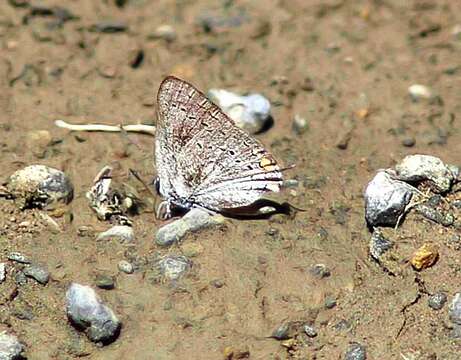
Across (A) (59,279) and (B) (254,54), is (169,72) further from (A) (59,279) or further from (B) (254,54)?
(A) (59,279)

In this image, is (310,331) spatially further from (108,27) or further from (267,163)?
(108,27)

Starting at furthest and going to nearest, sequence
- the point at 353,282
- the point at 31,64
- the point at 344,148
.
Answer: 1. the point at 31,64
2. the point at 344,148
3. the point at 353,282

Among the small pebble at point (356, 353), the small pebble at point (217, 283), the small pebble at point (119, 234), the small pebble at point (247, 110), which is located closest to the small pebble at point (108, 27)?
the small pebble at point (247, 110)

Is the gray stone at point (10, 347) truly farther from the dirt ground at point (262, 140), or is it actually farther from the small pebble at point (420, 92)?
the small pebble at point (420, 92)

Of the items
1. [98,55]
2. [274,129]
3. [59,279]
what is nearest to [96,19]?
[98,55]

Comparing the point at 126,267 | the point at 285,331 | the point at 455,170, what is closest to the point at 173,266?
the point at 126,267
